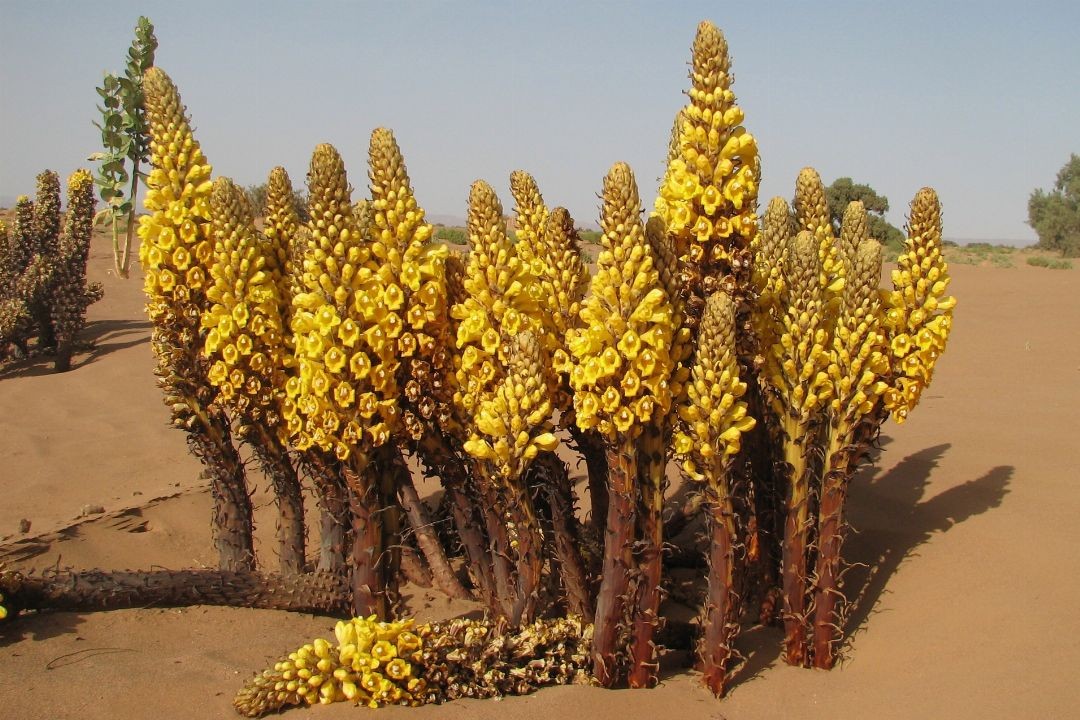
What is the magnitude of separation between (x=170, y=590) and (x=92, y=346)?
44.9 ft

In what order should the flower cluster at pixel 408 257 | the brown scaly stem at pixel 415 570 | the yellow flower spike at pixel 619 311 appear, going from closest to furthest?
the yellow flower spike at pixel 619 311
the flower cluster at pixel 408 257
the brown scaly stem at pixel 415 570

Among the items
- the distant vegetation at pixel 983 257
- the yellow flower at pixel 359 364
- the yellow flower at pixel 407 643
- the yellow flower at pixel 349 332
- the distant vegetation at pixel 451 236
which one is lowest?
the yellow flower at pixel 407 643

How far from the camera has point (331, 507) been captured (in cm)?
564

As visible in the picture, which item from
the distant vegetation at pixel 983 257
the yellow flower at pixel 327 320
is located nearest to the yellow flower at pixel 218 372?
the yellow flower at pixel 327 320

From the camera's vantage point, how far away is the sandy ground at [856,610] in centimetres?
468

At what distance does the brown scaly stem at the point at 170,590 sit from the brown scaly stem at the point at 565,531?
5.32ft

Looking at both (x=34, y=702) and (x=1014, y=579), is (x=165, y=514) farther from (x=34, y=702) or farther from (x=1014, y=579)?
(x=1014, y=579)

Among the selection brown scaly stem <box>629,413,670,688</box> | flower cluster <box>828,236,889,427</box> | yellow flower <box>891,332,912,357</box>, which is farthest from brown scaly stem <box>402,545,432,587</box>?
yellow flower <box>891,332,912,357</box>

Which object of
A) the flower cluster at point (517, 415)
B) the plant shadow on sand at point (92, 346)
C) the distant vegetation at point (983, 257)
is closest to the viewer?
the flower cluster at point (517, 415)

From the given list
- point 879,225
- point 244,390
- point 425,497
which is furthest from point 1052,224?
point 244,390

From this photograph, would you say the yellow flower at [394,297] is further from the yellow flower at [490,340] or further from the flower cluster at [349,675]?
the flower cluster at [349,675]

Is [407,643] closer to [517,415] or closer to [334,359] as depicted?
[517,415]

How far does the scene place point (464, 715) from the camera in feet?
Answer: 14.7

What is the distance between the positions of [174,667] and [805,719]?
339 centimetres
